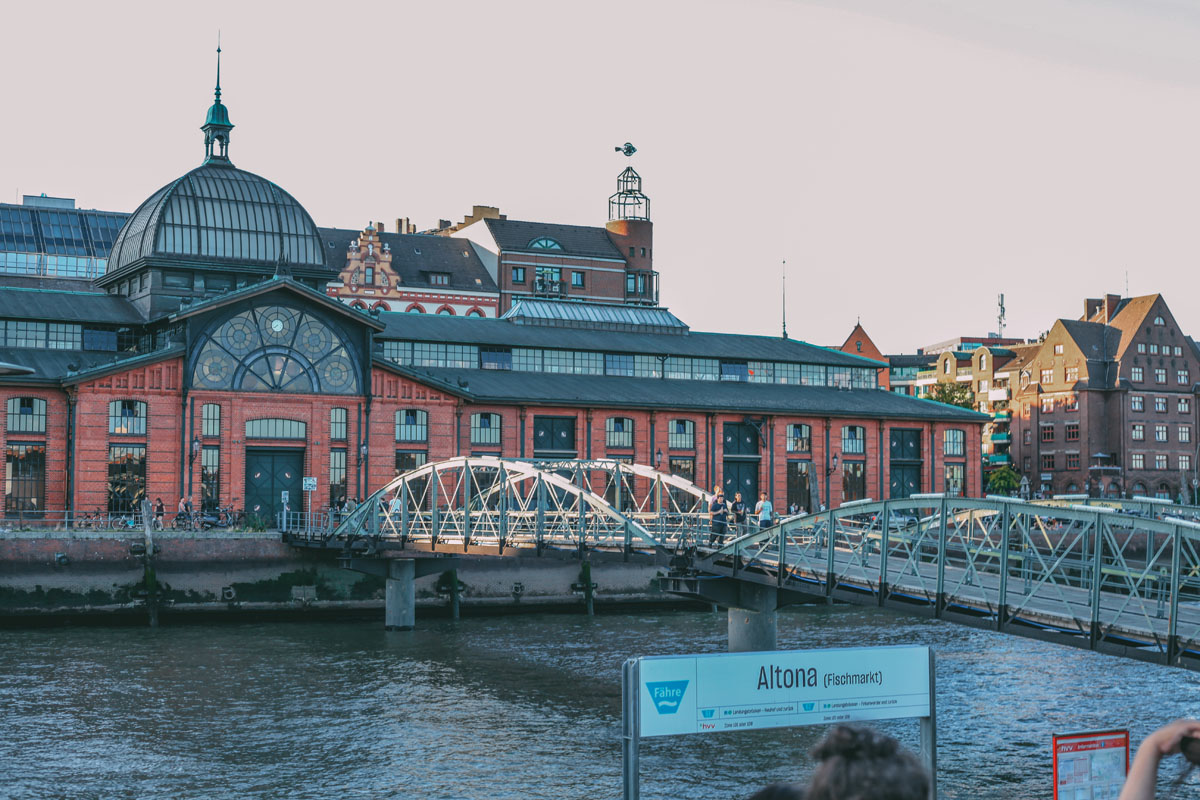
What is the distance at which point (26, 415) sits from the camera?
56.0 m

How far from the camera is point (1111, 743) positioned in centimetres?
1493

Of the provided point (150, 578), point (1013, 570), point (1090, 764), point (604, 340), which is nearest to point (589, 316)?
point (604, 340)

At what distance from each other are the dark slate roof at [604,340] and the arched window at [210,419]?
1071 centimetres

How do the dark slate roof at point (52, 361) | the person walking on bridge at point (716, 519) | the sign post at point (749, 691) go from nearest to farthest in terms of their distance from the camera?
the sign post at point (749, 691) < the person walking on bridge at point (716, 519) < the dark slate roof at point (52, 361)

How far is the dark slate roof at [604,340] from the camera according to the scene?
69.8 metres

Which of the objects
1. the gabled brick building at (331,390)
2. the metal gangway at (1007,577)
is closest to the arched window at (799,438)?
the gabled brick building at (331,390)

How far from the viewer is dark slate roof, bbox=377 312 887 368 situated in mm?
69812

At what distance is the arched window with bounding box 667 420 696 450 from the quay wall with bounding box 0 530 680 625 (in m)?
11.0

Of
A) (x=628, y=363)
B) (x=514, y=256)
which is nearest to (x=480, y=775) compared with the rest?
(x=628, y=363)

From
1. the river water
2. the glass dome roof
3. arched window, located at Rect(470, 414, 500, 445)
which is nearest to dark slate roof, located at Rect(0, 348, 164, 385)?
the glass dome roof

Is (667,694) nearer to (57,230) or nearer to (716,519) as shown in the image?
(716,519)

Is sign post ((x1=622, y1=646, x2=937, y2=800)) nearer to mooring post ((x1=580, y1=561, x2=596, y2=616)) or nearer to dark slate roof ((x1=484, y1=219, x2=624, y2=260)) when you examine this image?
mooring post ((x1=580, y1=561, x2=596, y2=616))

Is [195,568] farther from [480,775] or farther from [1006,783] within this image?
[1006,783]

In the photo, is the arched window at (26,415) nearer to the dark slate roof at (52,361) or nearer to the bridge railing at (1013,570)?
the dark slate roof at (52,361)
